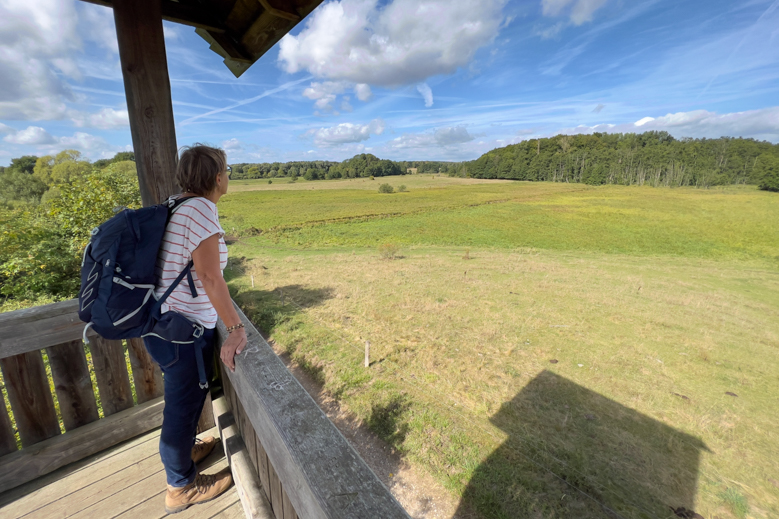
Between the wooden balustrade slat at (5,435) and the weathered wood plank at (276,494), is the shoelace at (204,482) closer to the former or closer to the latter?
the weathered wood plank at (276,494)

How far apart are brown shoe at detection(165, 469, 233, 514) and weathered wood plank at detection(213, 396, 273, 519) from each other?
62mm

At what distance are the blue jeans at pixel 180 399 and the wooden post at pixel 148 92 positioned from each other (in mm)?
925

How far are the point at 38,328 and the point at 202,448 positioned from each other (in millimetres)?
1012

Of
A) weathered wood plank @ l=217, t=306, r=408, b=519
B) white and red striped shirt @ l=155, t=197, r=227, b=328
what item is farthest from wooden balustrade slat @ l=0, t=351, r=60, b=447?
weathered wood plank @ l=217, t=306, r=408, b=519

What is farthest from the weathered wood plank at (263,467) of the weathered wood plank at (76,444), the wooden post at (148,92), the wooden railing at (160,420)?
the wooden post at (148,92)

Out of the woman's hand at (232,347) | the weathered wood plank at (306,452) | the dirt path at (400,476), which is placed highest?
the woman's hand at (232,347)

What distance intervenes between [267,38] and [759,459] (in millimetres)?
7506

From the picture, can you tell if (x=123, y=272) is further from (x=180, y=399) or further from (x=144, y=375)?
(x=144, y=375)

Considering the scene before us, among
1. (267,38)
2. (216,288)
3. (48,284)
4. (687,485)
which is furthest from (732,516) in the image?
(48,284)

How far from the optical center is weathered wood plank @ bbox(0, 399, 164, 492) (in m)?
1.66

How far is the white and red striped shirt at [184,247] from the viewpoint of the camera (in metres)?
1.22

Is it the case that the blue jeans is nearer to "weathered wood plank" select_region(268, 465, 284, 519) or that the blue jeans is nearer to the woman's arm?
the woman's arm

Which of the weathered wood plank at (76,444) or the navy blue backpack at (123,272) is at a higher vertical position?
the navy blue backpack at (123,272)

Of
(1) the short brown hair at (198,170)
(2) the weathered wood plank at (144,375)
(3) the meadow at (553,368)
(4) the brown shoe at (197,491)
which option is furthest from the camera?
(3) the meadow at (553,368)
